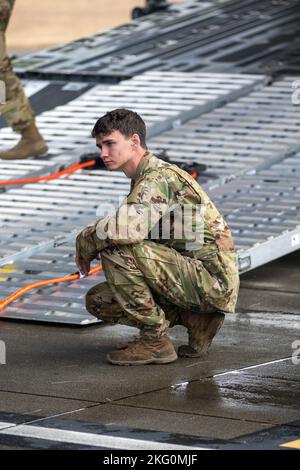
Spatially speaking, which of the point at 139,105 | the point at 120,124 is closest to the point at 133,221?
the point at 120,124

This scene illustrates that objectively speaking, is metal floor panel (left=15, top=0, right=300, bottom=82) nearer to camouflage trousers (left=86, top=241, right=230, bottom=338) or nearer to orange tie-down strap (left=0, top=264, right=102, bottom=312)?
orange tie-down strap (left=0, top=264, right=102, bottom=312)

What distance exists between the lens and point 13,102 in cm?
1131

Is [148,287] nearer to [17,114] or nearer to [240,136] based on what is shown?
[240,136]

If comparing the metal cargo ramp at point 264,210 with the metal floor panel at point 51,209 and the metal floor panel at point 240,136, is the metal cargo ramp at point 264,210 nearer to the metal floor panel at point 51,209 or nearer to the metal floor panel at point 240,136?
the metal floor panel at point 240,136

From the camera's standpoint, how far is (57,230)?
31.0 feet

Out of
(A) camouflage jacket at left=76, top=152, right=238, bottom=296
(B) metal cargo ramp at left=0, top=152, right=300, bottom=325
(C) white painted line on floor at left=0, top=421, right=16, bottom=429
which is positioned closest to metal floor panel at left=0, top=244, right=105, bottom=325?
(B) metal cargo ramp at left=0, top=152, right=300, bottom=325

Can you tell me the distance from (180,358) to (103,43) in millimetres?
8111

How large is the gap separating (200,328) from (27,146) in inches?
176

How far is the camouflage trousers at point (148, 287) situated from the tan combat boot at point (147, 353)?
0.19 feet

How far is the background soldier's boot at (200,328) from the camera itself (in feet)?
23.6

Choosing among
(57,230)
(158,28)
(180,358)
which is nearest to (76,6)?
(158,28)

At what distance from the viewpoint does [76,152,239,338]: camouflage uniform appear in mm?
6902

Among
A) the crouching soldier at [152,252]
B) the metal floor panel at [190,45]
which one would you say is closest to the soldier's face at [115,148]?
the crouching soldier at [152,252]

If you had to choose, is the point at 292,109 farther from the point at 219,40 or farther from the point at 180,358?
the point at 180,358
